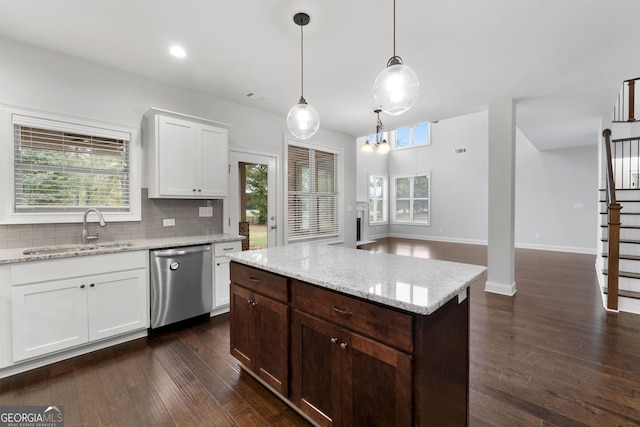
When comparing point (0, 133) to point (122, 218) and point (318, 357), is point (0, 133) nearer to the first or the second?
point (122, 218)

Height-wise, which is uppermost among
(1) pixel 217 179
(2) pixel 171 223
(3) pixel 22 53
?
(3) pixel 22 53

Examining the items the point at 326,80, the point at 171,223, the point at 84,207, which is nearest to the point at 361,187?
the point at 326,80

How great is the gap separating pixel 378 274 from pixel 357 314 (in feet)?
1.03

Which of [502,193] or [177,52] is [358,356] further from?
[502,193]

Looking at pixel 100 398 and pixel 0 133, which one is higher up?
pixel 0 133

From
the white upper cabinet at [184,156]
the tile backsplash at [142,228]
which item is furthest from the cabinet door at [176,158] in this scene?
the tile backsplash at [142,228]

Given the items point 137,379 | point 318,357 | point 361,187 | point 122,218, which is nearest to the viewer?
point 318,357

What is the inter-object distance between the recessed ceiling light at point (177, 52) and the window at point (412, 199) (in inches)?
337

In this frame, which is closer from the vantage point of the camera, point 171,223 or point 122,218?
point 122,218

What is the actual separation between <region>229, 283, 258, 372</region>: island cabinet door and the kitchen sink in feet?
4.63

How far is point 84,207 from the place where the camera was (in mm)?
2930

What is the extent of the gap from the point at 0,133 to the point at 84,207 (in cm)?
85

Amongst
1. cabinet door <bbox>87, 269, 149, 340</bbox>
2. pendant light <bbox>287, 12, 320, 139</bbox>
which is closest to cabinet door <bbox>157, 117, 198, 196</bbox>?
cabinet door <bbox>87, 269, 149, 340</bbox>

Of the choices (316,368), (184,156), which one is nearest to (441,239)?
(184,156)
